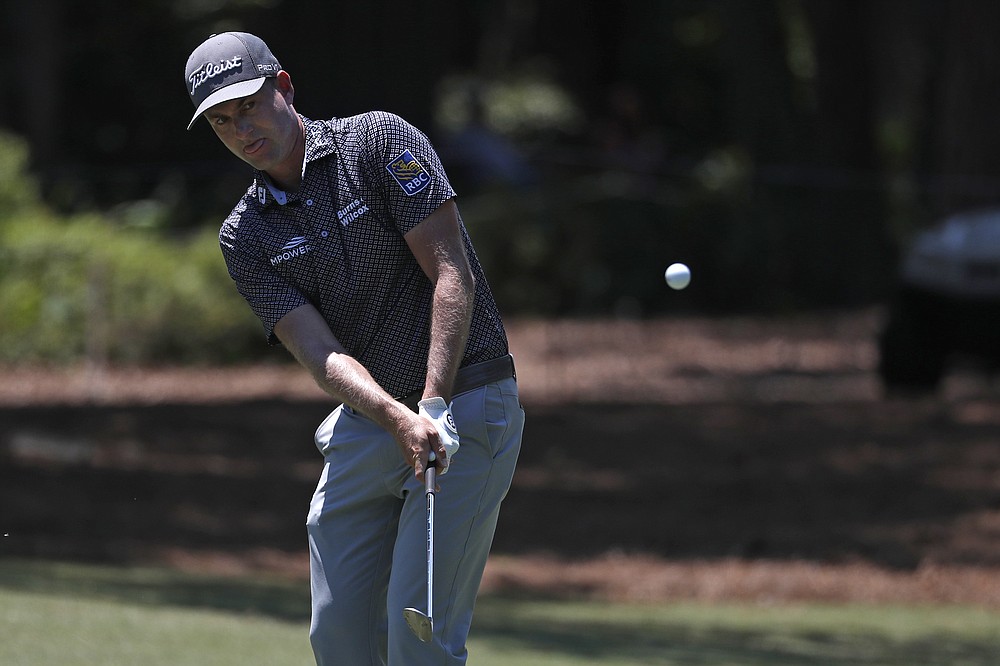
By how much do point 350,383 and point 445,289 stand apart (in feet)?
1.14

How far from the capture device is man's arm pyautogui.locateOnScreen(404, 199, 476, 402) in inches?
170

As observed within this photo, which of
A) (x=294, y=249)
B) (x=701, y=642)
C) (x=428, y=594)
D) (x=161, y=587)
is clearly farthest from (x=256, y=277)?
(x=161, y=587)

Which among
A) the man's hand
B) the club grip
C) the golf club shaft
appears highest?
the man's hand

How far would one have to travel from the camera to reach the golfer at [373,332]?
4352mm

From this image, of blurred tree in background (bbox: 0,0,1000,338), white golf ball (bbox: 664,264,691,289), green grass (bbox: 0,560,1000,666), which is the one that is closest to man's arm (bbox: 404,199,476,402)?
white golf ball (bbox: 664,264,691,289)

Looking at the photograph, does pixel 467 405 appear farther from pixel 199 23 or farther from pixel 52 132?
pixel 199 23

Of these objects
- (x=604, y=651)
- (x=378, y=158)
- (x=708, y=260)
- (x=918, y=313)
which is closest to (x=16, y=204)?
(x=708, y=260)

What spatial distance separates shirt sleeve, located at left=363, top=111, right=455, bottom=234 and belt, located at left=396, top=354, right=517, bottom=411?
420mm

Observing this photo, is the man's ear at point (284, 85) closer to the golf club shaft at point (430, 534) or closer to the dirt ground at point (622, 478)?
the golf club shaft at point (430, 534)

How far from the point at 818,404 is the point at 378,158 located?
38.0 ft

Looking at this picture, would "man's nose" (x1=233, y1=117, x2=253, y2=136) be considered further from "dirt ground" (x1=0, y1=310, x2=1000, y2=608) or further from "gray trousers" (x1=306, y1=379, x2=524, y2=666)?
"dirt ground" (x1=0, y1=310, x2=1000, y2=608)

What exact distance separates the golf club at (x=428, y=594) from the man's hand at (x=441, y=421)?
4 cm

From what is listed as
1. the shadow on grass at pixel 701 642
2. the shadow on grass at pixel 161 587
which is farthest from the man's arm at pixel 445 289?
the shadow on grass at pixel 161 587

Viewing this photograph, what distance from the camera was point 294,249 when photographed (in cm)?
448
